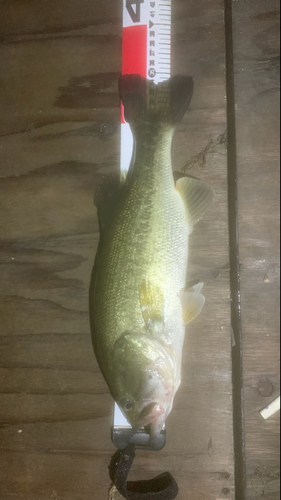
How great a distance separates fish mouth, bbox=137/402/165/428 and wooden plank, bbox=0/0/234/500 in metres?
0.22

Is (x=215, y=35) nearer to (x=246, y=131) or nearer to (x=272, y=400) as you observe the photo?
(x=246, y=131)

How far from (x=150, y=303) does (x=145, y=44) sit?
41.0 inches

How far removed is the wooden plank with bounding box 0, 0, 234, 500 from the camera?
4.29 feet

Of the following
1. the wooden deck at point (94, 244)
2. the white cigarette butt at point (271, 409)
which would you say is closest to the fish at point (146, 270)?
the wooden deck at point (94, 244)

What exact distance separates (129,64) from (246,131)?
1.81 feet

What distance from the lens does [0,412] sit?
4.59 feet

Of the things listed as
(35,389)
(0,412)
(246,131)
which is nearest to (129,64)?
(246,131)

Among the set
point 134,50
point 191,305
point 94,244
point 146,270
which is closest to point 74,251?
point 94,244

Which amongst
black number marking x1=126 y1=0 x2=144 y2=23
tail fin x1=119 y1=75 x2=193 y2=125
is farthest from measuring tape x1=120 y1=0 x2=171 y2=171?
tail fin x1=119 y1=75 x2=193 y2=125

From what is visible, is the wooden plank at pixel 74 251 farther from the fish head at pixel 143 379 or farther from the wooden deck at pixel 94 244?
the fish head at pixel 143 379

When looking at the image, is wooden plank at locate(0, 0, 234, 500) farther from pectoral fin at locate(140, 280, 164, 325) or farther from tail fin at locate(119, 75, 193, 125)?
pectoral fin at locate(140, 280, 164, 325)

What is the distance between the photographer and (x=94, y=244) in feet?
4.63

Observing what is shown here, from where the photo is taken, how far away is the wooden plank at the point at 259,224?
49.0 inches

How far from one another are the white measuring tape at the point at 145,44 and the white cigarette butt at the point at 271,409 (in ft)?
3.33
